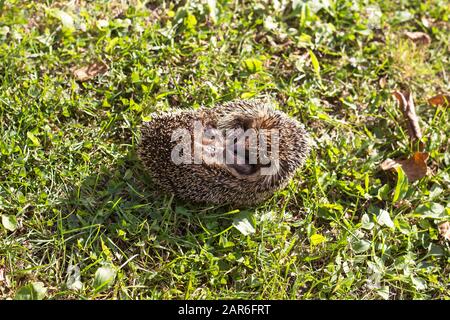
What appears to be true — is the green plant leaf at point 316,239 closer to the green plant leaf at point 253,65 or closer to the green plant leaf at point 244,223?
the green plant leaf at point 244,223

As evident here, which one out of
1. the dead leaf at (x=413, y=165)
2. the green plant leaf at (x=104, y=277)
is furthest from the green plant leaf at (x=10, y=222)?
the dead leaf at (x=413, y=165)

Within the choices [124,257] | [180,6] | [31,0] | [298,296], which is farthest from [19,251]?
[180,6]

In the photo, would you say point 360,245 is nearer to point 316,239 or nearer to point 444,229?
point 316,239

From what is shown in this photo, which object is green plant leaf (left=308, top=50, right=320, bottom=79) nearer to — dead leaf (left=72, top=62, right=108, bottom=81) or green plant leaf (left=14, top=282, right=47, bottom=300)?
dead leaf (left=72, top=62, right=108, bottom=81)

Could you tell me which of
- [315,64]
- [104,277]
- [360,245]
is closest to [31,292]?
[104,277]

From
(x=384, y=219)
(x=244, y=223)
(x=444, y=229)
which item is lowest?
(x=444, y=229)

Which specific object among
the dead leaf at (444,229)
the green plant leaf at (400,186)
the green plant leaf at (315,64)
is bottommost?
the dead leaf at (444,229)

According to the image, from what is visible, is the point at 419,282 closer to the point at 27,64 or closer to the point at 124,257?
the point at 124,257
